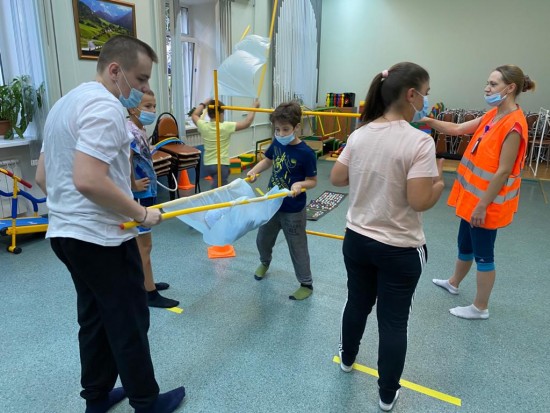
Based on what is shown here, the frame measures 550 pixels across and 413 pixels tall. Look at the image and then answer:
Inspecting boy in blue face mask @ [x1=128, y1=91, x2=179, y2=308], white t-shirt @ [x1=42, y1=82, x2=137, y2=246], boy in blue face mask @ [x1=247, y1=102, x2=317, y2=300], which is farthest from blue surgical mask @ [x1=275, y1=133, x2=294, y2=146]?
white t-shirt @ [x1=42, y1=82, x2=137, y2=246]

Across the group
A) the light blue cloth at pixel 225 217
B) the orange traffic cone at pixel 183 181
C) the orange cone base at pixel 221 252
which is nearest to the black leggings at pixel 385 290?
the light blue cloth at pixel 225 217

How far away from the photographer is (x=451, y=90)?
8523mm

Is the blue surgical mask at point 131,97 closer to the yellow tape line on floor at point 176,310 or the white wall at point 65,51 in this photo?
the yellow tape line on floor at point 176,310

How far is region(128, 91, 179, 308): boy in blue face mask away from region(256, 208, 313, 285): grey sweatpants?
76cm

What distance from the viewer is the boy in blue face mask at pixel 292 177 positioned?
7.39ft

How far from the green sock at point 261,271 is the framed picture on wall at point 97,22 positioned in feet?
9.49

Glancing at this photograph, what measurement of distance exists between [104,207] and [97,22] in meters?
3.63

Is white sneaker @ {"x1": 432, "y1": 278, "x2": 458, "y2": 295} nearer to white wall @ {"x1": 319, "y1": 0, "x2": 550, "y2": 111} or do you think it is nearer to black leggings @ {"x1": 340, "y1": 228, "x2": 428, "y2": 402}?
black leggings @ {"x1": 340, "y1": 228, "x2": 428, "y2": 402}

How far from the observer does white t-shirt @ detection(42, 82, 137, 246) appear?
1.10m

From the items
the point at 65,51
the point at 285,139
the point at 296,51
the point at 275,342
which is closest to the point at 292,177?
the point at 285,139

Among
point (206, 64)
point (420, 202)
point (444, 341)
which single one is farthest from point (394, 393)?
point (206, 64)

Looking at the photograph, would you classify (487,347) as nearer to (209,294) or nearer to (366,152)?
(366,152)

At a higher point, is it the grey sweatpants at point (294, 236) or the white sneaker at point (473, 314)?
the grey sweatpants at point (294, 236)

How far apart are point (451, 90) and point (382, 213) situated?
8348 mm
